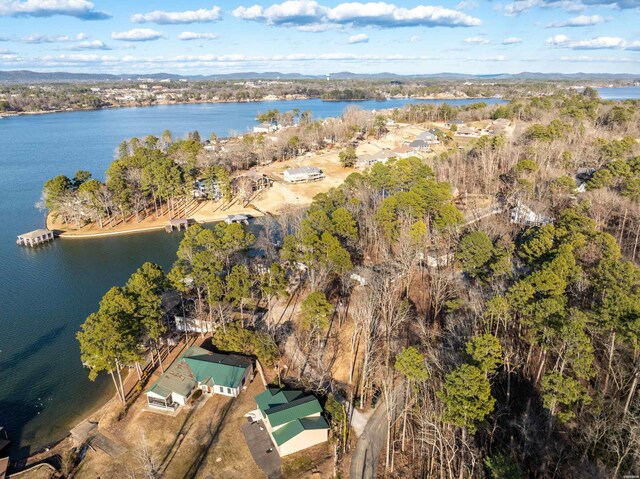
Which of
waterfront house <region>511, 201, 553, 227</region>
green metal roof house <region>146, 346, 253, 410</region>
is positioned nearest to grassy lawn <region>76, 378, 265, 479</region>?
green metal roof house <region>146, 346, 253, 410</region>

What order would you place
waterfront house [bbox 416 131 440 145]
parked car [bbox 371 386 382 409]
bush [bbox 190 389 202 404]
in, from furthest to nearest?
waterfront house [bbox 416 131 440 145] → bush [bbox 190 389 202 404] → parked car [bbox 371 386 382 409]

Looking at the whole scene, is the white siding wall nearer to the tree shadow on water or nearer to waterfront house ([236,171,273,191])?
the tree shadow on water

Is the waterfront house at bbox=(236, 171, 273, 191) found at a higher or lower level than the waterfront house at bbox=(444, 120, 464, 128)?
lower

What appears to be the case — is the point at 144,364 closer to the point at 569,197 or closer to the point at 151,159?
the point at 151,159

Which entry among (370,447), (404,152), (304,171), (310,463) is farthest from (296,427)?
(404,152)

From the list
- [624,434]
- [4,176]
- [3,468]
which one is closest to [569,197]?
[624,434]

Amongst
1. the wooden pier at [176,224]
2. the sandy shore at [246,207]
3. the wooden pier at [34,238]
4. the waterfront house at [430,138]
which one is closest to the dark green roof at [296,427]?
the wooden pier at [176,224]

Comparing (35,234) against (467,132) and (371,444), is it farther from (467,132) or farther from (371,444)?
(467,132)

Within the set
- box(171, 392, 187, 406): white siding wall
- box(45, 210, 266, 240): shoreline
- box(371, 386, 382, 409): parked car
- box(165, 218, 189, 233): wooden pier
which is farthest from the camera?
box(165, 218, 189, 233): wooden pier
